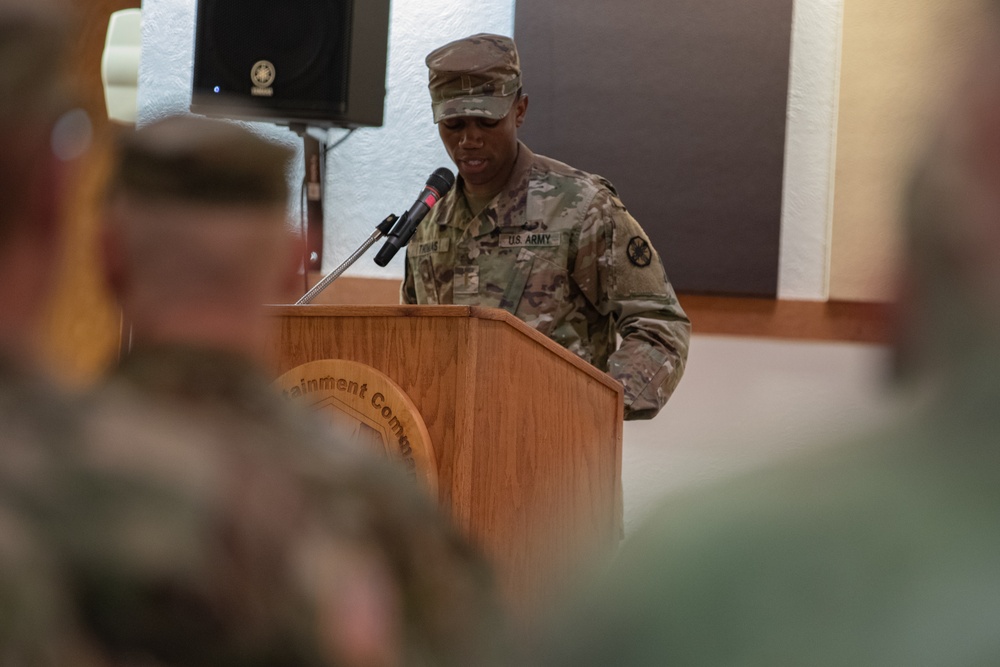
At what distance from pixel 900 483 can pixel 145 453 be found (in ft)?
0.63

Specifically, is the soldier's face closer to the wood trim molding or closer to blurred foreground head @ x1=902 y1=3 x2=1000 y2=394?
the wood trim molding

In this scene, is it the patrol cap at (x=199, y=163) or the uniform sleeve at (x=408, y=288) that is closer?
the patrol cap at (x=199, y=163)

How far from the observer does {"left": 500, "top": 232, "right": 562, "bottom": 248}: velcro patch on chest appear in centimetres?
255

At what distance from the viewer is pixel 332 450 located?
387mm

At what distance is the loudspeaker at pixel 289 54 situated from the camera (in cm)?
302

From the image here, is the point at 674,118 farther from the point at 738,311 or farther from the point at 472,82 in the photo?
the point at 472,82

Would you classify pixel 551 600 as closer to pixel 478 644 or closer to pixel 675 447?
pixel 478 644

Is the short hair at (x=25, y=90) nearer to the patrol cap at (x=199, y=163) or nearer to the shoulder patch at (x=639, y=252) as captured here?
the patrol cap at (x=199, y=163)

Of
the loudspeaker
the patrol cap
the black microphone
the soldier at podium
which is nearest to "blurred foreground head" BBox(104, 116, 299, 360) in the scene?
the patrol cap

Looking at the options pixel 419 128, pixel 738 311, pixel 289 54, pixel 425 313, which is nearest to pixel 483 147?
pixel 289 54

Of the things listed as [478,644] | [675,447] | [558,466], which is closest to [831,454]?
[478,644]

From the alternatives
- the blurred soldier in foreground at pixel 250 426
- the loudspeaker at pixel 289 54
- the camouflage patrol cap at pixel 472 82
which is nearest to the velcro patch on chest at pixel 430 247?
the camouflage patrol cap at pixel 472 82

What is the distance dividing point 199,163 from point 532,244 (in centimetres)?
219

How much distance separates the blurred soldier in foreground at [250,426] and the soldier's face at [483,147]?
7.17 feet
